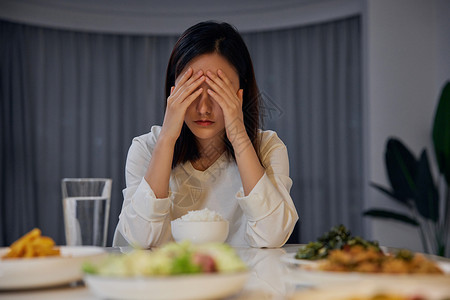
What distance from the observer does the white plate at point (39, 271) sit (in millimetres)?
707

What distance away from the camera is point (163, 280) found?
587mm

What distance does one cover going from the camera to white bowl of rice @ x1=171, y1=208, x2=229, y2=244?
1205 millimetres

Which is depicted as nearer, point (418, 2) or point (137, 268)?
point (137, 268)

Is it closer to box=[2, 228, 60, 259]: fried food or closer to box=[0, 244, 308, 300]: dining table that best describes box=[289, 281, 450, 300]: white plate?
box=[0, 244, 308, 300]: dining table

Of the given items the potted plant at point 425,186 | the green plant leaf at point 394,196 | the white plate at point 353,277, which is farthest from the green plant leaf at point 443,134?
the white plate at point 353,277

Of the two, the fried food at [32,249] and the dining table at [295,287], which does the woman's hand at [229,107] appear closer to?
the dining table at [295,287]

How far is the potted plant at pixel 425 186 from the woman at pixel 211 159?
7.26 ft

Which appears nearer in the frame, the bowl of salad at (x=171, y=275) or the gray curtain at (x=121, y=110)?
the bowl of salad at (x=171, y=275)

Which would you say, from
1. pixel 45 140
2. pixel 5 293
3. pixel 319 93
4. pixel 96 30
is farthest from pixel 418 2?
pixel 5 293

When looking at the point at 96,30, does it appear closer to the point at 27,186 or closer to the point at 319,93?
the point at 27,186

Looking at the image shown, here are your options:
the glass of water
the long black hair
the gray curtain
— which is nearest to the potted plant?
the gray curtain

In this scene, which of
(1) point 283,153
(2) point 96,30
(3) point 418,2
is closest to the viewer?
(1) point 283,153

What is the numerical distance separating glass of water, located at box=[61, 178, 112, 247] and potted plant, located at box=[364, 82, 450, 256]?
311 centimetres

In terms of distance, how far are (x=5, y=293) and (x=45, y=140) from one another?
4342 millimetres
